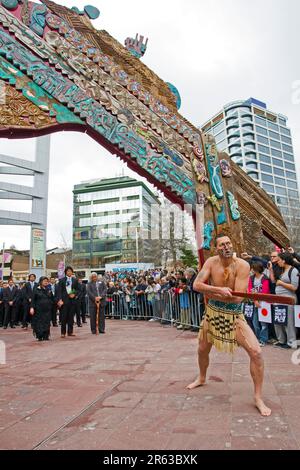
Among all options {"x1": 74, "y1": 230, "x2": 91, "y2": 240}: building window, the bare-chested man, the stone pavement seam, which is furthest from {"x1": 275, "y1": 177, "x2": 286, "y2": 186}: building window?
the bare-chested man

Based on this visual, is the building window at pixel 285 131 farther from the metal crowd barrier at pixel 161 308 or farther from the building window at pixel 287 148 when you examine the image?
the metal crowd barrier at pixel 161 308

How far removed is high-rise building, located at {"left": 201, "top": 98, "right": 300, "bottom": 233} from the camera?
7456cm

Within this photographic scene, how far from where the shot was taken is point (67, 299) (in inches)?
332

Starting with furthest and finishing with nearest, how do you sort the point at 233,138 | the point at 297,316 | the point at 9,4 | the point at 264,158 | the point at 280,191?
1. the point at 233,138
2. the point at 280,191
3. the point at 264,158
4. the point at 9,4
5. the point at 297,316

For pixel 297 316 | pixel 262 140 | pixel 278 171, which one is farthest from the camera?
pixel 278 171

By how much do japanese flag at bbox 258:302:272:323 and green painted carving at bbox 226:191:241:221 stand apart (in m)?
3.98

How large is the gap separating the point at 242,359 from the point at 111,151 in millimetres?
6959

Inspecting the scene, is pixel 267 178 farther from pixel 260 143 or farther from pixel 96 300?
pixel 96 300

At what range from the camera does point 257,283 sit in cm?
664

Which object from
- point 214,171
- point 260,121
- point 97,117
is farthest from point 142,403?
point 260,121

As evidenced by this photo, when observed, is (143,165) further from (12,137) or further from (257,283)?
(257,283)

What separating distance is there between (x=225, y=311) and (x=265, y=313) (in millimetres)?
3367

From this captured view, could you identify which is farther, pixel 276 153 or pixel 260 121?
pixel 276 153

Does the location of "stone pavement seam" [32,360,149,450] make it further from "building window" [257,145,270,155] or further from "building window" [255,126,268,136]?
"building window" [255,126,268,136]
